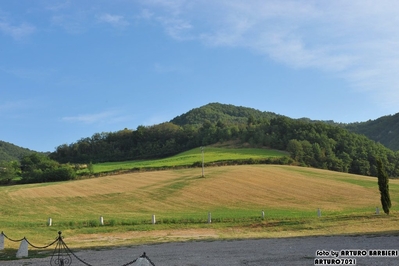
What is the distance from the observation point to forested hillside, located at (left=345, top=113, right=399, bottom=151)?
159875 mm

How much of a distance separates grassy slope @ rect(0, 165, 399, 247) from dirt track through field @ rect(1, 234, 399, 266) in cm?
477

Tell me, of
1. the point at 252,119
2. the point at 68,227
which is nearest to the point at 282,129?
the point at 252,119

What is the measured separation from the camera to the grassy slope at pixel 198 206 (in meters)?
27.5

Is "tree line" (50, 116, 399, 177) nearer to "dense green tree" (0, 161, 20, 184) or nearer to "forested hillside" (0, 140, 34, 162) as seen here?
"forested hillside" (0, 140, 34, 162)

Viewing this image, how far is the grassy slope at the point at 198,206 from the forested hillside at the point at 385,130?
106527 mm

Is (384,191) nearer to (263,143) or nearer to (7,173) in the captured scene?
(7,173)

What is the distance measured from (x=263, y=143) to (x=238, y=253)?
10456 centimetres

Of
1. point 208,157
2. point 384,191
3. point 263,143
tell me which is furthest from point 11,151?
point 384,191

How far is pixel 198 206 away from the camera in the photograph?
4431 cm

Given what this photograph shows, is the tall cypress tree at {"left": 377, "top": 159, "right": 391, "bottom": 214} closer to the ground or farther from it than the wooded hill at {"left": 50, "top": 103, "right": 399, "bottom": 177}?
closer to the ground

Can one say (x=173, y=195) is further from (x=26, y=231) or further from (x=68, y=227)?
(x=26, y=231)

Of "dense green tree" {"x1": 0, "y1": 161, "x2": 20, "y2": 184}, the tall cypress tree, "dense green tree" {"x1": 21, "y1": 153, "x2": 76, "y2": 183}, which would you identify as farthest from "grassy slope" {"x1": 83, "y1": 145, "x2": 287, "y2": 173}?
the tall cypress tree

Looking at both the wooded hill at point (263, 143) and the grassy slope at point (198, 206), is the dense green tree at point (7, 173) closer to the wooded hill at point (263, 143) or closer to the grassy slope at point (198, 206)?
the grassy slope at point (198, 206)

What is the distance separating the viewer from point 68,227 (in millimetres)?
30797
